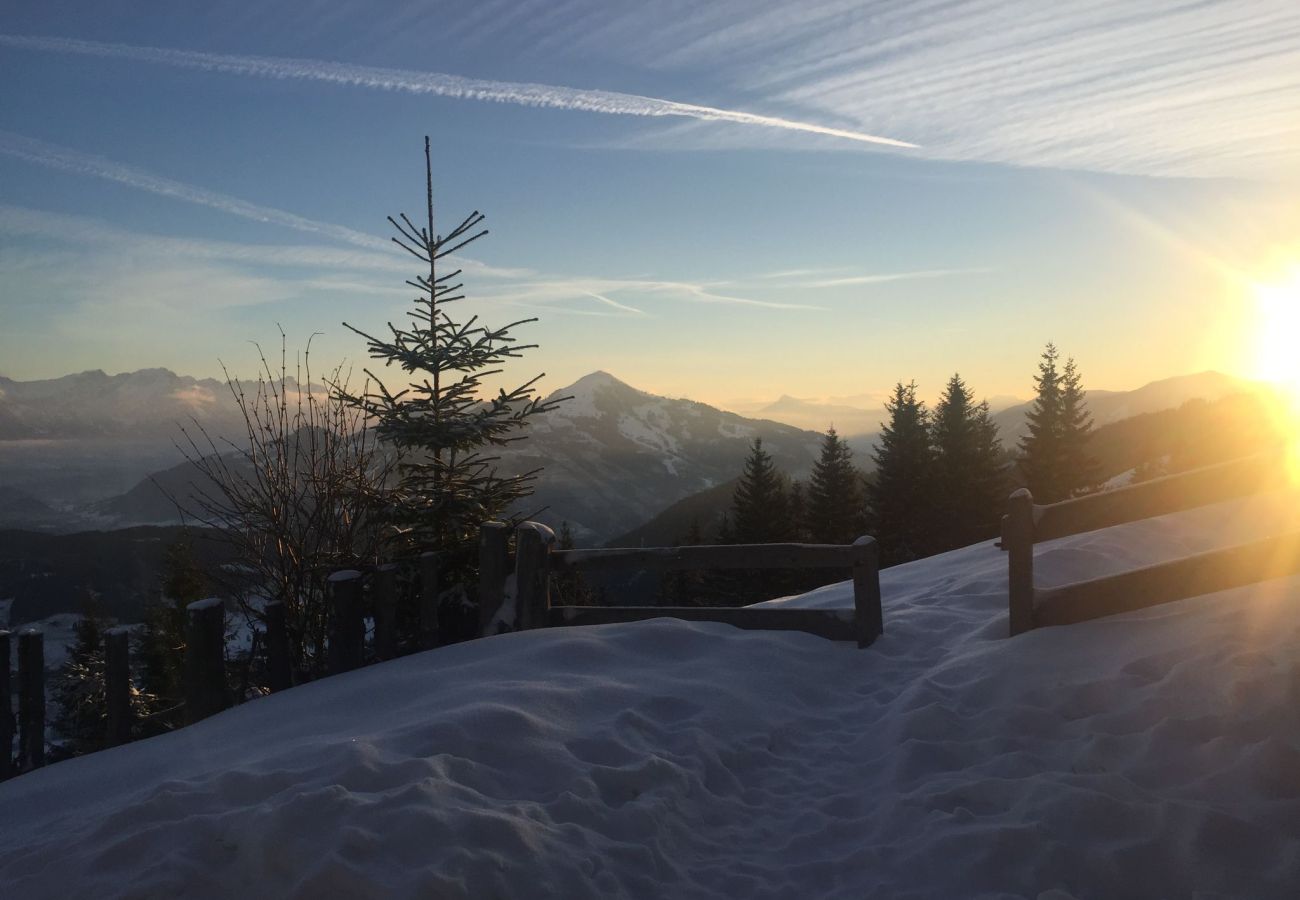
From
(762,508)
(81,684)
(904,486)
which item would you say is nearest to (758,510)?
(762,508)

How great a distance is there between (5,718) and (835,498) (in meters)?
36.9

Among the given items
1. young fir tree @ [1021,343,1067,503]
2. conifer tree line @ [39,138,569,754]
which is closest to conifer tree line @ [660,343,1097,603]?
young fir tree @ [1021,343,1067,503]

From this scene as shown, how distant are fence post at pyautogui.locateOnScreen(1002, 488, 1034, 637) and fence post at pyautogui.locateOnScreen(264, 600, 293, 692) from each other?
18.7 ft

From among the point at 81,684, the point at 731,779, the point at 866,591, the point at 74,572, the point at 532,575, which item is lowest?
the point at 74,572

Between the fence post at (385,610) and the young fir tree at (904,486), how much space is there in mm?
36533

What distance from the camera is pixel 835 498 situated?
40625mm

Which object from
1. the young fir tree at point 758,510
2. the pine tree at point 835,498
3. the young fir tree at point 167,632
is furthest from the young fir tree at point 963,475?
the young fir tree at point 167,632

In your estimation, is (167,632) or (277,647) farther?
(167,632)

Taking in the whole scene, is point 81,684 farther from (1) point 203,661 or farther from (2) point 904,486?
(2) point 904,486

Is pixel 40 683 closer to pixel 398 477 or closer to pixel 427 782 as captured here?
pixel 398 477

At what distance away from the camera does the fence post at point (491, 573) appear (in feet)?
22.3

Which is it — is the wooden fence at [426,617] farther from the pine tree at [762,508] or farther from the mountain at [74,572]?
the mountain at [74,572]

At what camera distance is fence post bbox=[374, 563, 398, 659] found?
6.76 m

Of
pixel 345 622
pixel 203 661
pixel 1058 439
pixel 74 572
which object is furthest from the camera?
pixel 74 572
